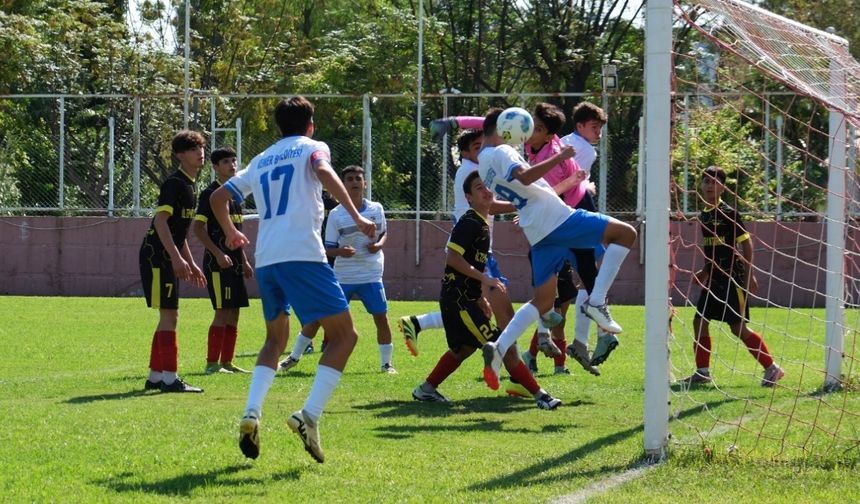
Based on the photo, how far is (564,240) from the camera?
8.53 metres

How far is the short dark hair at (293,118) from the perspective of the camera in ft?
22.8

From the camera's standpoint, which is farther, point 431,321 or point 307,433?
point 431,321

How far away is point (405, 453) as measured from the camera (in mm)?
6871

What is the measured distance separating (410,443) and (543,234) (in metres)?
2.02

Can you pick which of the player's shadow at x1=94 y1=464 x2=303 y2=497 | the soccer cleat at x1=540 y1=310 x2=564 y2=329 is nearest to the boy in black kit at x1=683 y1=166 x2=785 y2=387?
the soccer cleat at x1=540 y1=310 x2=564 y2=329

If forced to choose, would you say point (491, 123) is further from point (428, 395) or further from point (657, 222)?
point (657, 222)

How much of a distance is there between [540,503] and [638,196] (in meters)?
17.0

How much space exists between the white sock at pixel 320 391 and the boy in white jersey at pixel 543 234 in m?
1.73

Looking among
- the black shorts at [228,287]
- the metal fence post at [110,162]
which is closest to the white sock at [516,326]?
the black shorts at [228,287]

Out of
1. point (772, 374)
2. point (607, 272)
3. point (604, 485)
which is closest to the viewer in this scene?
point (604, 485)

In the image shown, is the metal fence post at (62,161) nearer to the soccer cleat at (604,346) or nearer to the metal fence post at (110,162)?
the metal fence post at (110,162)

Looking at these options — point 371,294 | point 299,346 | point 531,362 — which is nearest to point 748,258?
point 531,362

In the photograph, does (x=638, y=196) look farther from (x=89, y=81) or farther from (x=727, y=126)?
(x=89, y=81)

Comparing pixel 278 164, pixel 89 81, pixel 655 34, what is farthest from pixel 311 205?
pixel 89 81
